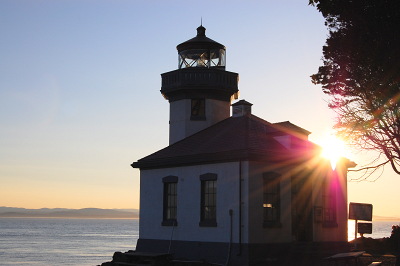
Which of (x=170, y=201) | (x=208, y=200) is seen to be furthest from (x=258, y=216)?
(x=170, y=201)

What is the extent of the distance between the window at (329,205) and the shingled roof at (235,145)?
2035mm

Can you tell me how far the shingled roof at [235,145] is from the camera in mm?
25641

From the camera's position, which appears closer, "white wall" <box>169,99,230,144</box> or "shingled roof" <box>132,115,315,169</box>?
"shingled roof" <box>132,115,315,169</box>

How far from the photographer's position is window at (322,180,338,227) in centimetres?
2866

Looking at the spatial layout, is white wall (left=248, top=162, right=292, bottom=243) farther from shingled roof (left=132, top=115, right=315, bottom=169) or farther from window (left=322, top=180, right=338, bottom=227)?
window (left=322, top=180, right=338, bottom=227)

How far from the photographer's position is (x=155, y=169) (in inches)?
1170

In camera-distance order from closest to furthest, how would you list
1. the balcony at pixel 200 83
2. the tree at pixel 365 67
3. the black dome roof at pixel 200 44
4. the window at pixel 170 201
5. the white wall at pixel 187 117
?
the tree at pixel 365 67 → the window at pixel 170 201 → the white wall at pixel 187 117 → the balcony at pixel 200 83 → the black dome roof at pixel 200 44

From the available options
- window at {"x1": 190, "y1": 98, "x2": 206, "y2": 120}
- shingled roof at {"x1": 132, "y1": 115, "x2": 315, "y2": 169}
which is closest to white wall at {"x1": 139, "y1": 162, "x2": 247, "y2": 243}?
shingled roof at {"x1": 132, "y1": 115, "x2": 315, "y2": 169}

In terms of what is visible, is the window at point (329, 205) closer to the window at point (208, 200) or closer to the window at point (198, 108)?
the window at point (208, 200)

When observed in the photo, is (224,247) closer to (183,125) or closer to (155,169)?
(155,169)

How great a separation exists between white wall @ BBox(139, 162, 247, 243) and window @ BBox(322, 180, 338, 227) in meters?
5.30

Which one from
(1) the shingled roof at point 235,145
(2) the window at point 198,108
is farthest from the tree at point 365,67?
(2) the window at point 198,108

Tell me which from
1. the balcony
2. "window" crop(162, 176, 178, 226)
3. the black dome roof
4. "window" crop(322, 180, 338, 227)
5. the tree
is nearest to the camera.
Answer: the tree

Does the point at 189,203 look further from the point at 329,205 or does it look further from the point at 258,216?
the point at 329,205
